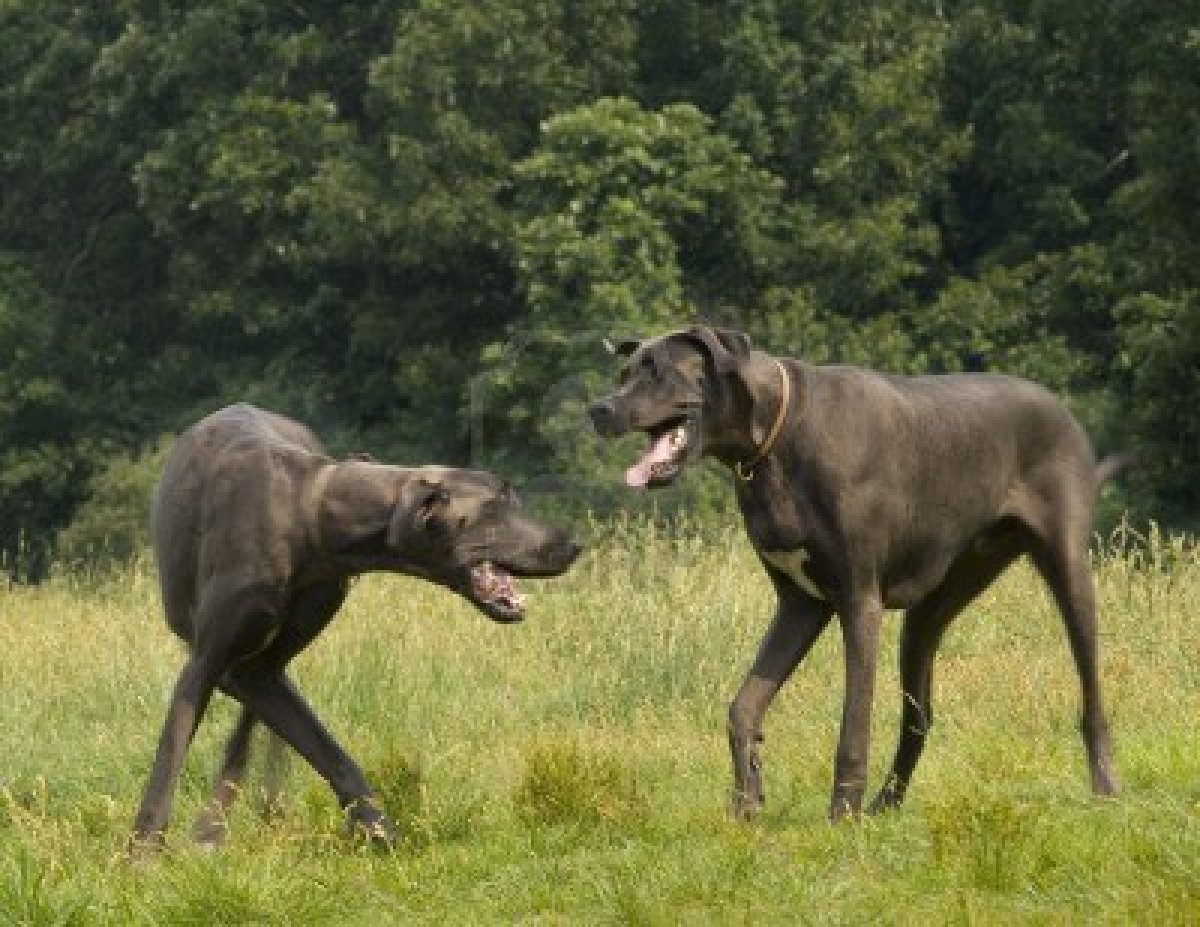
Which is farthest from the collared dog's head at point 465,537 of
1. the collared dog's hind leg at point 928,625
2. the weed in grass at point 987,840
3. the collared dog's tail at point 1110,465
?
the collared dog's tail at point 1110,465

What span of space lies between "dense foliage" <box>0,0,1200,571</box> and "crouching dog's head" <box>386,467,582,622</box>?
19.7 metres

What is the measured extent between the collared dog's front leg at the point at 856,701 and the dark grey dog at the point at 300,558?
3.53 feet

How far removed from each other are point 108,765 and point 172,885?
151 inches

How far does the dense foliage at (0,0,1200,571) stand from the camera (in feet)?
103

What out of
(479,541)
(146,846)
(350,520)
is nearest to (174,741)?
(146,846)

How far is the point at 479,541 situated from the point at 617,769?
94cm

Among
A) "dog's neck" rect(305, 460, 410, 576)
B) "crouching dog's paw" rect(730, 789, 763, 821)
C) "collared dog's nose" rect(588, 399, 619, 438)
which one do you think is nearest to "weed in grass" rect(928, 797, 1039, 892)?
"crouching dog's paw" rect(730, 789, 763, 821)

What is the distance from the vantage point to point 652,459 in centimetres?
805

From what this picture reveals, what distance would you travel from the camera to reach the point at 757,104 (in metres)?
35.4

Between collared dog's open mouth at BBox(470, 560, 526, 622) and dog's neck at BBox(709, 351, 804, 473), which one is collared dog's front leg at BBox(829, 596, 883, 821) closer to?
dog's neck at BBox(709, 351, 804, 473)

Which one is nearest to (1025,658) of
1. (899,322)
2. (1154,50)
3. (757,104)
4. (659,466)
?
(659,466)

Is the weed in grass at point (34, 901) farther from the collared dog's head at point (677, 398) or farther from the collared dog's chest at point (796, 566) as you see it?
the collared dog's chest at point (796, 566)

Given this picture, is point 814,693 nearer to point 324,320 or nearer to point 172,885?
point 172,885

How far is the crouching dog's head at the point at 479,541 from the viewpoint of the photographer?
8.40m
